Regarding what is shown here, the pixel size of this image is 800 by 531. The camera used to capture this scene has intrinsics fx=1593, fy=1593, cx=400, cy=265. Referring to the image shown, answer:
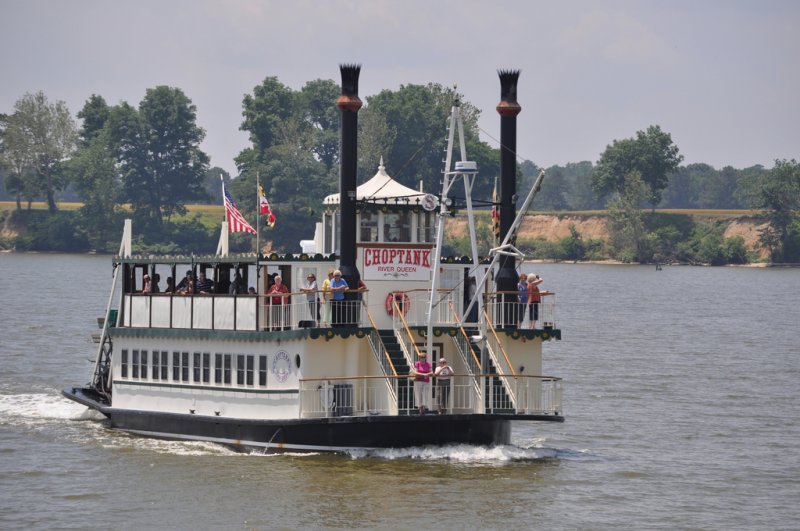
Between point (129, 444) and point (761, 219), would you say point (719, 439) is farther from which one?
point (761, 219)

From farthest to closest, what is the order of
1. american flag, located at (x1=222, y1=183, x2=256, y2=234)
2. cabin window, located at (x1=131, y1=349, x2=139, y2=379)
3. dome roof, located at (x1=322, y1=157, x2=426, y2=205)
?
cabin window, located at (x1=131, y1=349, x2=139, y2=379) < american flag, located at (x1=222, y1=183, x2=256, y2=234) < dome roof, located at (x1=322, y1=157, x2=426, y2=205)

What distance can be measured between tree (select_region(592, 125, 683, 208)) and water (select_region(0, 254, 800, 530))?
11661 centimetres

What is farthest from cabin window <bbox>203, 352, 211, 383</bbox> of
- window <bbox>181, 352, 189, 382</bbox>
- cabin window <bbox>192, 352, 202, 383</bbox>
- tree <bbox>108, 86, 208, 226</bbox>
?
tree <bbox>108, 86, 208, 226</bbox>

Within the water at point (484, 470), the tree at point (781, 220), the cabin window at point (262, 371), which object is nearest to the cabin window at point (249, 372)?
the cabin window at point (262, 371)

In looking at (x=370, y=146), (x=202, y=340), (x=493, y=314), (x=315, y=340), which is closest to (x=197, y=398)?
(x=202, y=340)

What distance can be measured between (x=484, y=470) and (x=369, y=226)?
21.9 ft

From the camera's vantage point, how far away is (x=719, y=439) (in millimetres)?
41969

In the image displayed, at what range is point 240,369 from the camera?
37.0 meters

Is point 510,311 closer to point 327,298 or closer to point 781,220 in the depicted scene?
point 327,298

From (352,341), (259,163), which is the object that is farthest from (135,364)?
(259,163)

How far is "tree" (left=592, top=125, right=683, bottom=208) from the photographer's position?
178 meters

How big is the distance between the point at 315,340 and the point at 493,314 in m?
4.63

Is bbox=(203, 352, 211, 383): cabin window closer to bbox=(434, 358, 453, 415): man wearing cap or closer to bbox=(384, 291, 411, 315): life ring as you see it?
bbox=(384, 291, 411, 315): life ring

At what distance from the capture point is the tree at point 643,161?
177500 millimetres
